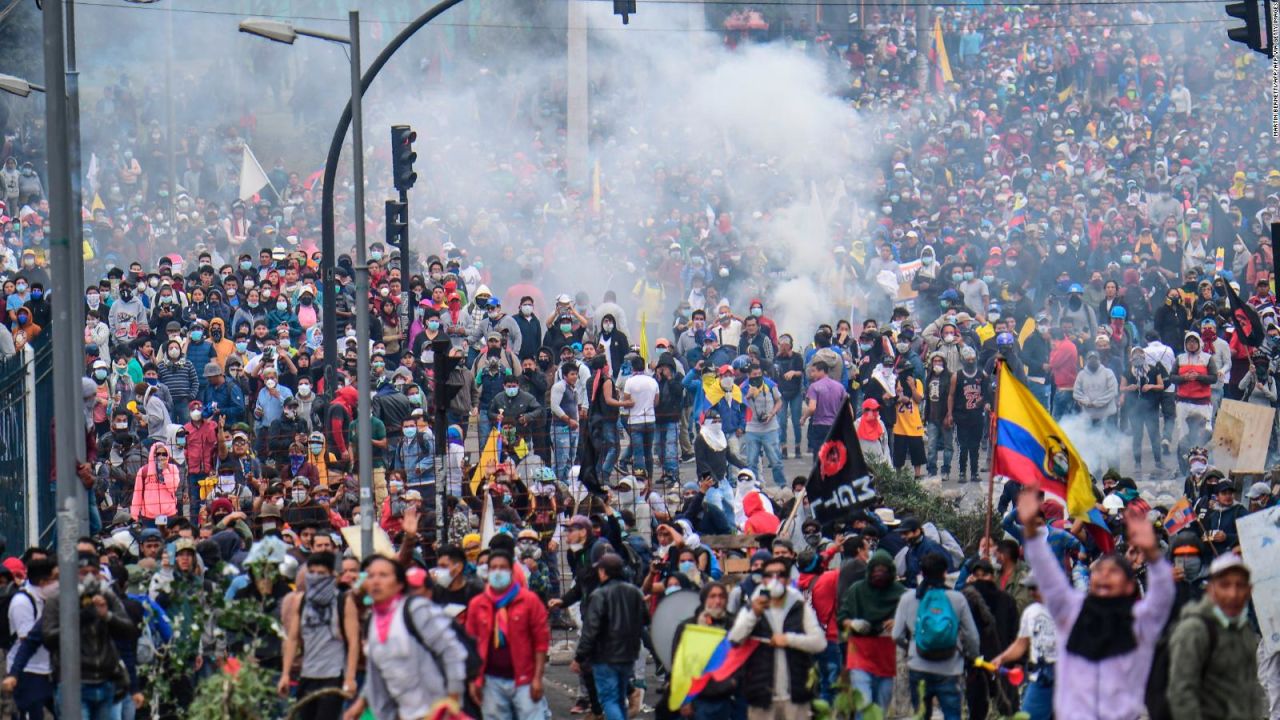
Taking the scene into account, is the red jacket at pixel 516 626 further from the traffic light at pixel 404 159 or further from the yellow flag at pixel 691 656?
the traffic light at pixel 404 159

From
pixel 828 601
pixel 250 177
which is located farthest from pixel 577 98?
pixel 828 601

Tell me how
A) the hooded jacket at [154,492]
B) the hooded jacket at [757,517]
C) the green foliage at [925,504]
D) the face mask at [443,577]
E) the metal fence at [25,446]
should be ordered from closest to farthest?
the face mask at [443,577], the metal fence at [25,446], the hooded jacket at [757,517], the hooded jacket at [154,492], the green foliage at [925,504]

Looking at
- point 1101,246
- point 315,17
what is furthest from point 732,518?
point 315,17

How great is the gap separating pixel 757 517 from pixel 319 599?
6.14m

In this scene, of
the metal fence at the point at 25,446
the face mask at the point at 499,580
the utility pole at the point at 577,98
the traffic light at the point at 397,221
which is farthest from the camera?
the utility pole at the point at 577,98

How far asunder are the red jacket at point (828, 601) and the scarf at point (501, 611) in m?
2.42

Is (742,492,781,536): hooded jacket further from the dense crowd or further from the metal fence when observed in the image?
the metal fence

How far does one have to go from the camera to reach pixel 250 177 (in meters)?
32.5

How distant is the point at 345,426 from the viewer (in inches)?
795

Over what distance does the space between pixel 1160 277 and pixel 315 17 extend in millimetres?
19885

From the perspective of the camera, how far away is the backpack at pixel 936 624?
1211 cm

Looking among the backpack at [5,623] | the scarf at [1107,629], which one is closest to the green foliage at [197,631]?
the backpack at [5,623]

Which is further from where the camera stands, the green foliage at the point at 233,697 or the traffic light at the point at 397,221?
the traffic light at the point at 397,221

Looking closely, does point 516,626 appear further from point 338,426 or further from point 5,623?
point 338,426
